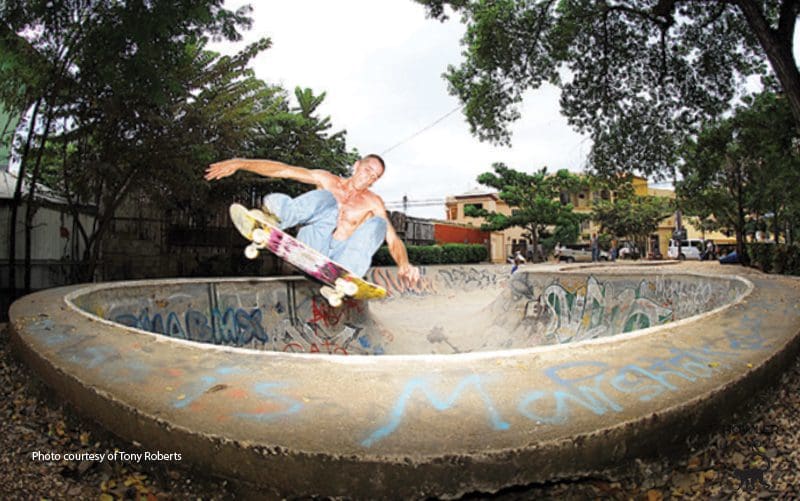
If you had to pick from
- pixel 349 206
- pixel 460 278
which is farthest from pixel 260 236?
pixel 460 278

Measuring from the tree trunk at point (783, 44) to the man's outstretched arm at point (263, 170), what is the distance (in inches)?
310

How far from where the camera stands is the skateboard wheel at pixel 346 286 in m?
8.61

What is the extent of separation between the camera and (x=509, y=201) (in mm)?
30328

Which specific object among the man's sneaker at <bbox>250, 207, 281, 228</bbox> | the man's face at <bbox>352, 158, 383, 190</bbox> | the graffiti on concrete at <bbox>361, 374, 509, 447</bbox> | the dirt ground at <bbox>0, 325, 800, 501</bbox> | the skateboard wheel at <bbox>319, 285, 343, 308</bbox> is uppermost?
the man's face at <bbox>352, 158, 383, 190</bbox>

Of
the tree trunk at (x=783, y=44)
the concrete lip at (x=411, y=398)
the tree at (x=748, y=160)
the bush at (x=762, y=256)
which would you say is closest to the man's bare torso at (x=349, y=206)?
the concrete lip at (x=411, y=398)

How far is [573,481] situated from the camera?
210cm

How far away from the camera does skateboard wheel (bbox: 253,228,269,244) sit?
8484 mm

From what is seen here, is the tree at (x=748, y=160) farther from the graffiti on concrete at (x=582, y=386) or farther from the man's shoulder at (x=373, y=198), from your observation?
the graffiti on concrete at (x=582, y=386)

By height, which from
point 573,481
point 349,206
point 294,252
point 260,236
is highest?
point 349,206

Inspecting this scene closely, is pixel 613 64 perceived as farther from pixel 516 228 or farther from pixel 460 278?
pixel 516 228

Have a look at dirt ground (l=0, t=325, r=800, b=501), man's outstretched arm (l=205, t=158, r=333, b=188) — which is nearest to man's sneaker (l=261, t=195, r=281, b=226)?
man's outstretched arm (l=205, t=158, r=333, b=188)

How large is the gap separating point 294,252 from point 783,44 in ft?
28.6

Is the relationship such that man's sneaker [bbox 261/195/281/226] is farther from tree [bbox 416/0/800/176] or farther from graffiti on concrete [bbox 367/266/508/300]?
graffiti on concrete [bbox 367/266/508/300]

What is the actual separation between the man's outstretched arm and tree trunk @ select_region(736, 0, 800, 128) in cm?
786
